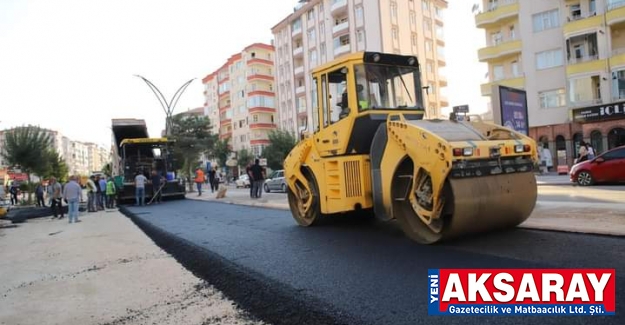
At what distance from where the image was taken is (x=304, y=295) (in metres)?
4.27

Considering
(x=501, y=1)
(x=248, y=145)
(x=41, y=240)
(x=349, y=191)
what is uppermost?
(x=501, y=1)

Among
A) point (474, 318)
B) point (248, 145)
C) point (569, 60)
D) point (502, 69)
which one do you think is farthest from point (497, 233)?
point (248, 145)

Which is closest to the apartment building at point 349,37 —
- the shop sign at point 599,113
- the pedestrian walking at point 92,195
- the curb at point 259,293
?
the shop sign at point 599,113

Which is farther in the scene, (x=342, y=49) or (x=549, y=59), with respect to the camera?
(x=342, y=49)

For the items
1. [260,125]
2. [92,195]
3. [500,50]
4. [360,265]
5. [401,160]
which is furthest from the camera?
[260,125]

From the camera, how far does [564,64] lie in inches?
1113

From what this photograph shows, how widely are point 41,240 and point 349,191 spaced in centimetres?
752

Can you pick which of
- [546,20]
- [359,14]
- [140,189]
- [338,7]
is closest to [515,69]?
[546,20]

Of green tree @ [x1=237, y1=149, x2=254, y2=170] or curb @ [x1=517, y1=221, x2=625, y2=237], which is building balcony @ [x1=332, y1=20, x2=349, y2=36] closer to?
green tree @ [x1=237, y1=149, x2=254, y2=170]

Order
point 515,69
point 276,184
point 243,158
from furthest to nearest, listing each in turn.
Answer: point 243,158
point 515,69
point 276,184

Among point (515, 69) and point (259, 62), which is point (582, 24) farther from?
Answer: point (259, 62)

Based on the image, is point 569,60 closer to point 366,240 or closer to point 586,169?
point 586,169

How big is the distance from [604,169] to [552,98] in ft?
52.7

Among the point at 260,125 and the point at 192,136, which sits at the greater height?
the point at 260,125
